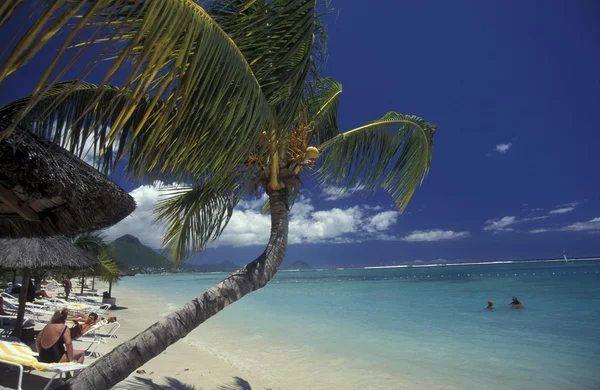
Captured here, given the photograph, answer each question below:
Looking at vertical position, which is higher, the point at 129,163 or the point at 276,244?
the point at 129,163

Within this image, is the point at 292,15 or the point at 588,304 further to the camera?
the point at 588,304

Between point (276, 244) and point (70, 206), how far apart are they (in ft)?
5.79

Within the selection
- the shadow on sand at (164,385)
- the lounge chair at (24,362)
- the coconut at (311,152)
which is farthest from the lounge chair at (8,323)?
the coconut at (311,152)

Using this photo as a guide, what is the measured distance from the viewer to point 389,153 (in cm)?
507

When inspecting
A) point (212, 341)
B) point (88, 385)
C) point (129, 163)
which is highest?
point (129, 163)

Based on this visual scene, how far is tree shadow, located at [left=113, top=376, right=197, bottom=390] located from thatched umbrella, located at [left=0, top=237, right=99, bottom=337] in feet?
9.93

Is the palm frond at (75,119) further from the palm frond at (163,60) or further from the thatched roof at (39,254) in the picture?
the thatched roof at (39,254)

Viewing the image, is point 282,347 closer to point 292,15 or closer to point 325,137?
point 325,137

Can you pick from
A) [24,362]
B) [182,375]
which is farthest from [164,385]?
[24,362]

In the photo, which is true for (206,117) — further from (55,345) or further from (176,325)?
(55,345)

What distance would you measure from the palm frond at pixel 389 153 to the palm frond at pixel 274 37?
2.20 meters

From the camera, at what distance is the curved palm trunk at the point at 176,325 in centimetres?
283

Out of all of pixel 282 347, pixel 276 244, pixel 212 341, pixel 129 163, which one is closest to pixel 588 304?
pixel 282 347

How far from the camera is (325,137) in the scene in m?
5.40
